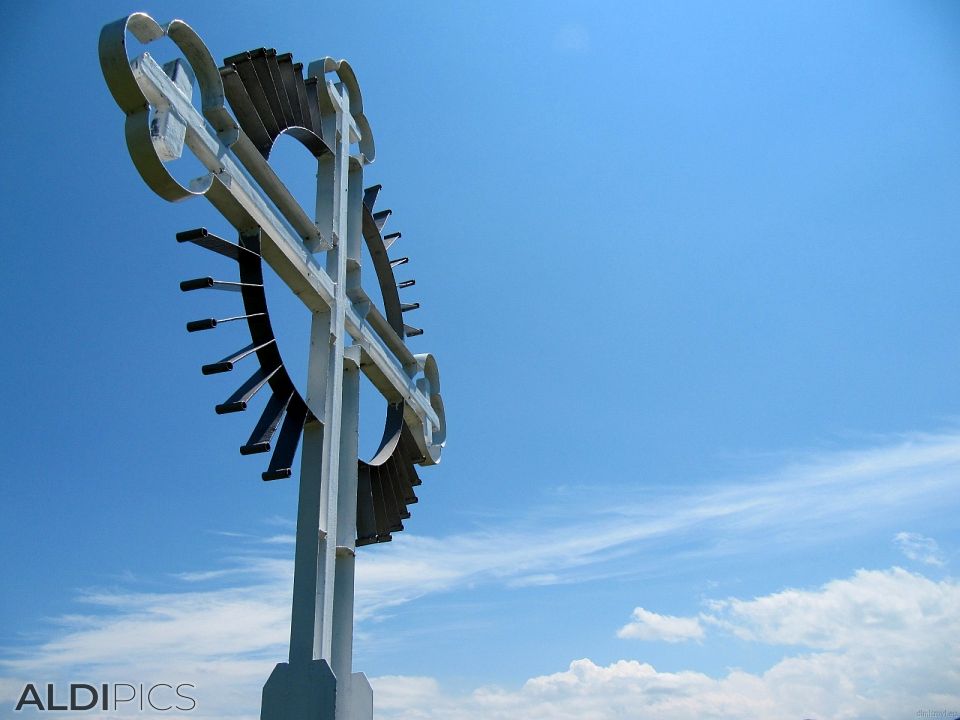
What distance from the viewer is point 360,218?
7496 mm

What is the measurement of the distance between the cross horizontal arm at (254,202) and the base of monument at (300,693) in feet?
8.62

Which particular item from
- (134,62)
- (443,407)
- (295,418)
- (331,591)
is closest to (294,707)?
(331,591)

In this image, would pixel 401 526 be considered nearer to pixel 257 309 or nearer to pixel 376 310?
pixel 376 310

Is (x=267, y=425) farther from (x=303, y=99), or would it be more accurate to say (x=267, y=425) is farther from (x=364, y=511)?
(x=303, y=99)

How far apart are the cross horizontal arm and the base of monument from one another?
8.62 ft

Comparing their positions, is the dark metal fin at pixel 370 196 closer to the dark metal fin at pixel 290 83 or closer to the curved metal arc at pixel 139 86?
the dark metal fin at pixel 290 83

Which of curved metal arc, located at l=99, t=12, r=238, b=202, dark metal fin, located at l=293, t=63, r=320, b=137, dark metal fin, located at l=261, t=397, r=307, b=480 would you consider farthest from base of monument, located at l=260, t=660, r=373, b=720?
dark metal fin, located at l=293, t=63, r=320, b=137

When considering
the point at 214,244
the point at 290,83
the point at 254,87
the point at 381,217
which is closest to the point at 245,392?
the point at 214,244

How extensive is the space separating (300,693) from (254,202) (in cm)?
308

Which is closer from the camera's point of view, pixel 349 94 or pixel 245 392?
pixel 245 392

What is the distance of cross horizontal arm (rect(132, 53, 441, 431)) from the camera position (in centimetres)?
505

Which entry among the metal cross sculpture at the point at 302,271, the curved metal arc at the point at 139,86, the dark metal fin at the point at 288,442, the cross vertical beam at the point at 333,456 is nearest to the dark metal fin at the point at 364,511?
the metal cross sculpture at the point at 302,271

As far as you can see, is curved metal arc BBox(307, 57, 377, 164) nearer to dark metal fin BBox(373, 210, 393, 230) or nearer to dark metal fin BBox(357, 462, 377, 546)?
dark metal fin BBox(373, 210, 393, 230)

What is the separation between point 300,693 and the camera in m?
5.03
